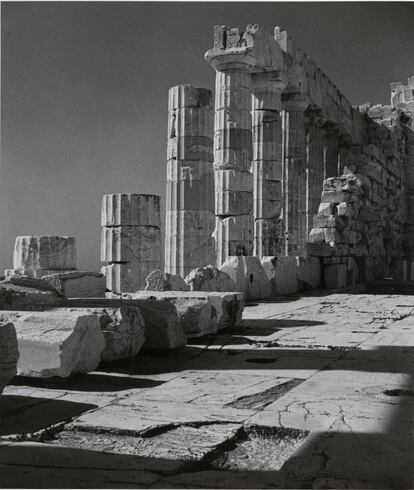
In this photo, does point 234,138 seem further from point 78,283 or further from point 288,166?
point 78,283

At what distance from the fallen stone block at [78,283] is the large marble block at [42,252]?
12.2ft

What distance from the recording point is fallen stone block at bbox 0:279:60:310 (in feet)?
22.0

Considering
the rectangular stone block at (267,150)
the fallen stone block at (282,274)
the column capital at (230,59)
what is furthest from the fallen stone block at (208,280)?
the rectangular stone block at (267,150)

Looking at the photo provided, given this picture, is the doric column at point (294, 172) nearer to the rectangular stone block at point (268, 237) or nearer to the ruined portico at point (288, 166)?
the ruined portico at point (288, 166)

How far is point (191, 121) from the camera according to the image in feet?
54.4

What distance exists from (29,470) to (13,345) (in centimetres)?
120

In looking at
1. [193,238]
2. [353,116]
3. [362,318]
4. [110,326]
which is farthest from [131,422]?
[353,116]

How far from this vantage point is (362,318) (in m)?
9.72

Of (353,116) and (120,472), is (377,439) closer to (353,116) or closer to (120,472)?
(120,472)

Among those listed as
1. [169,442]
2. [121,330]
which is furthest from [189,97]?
[169,442]

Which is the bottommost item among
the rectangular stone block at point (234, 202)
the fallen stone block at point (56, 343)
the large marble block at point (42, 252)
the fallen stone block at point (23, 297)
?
the fallen stone block at point (56, 343)

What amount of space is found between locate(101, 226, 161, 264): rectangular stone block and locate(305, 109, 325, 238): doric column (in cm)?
994

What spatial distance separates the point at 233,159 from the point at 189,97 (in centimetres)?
197

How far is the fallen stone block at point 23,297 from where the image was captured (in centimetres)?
671
